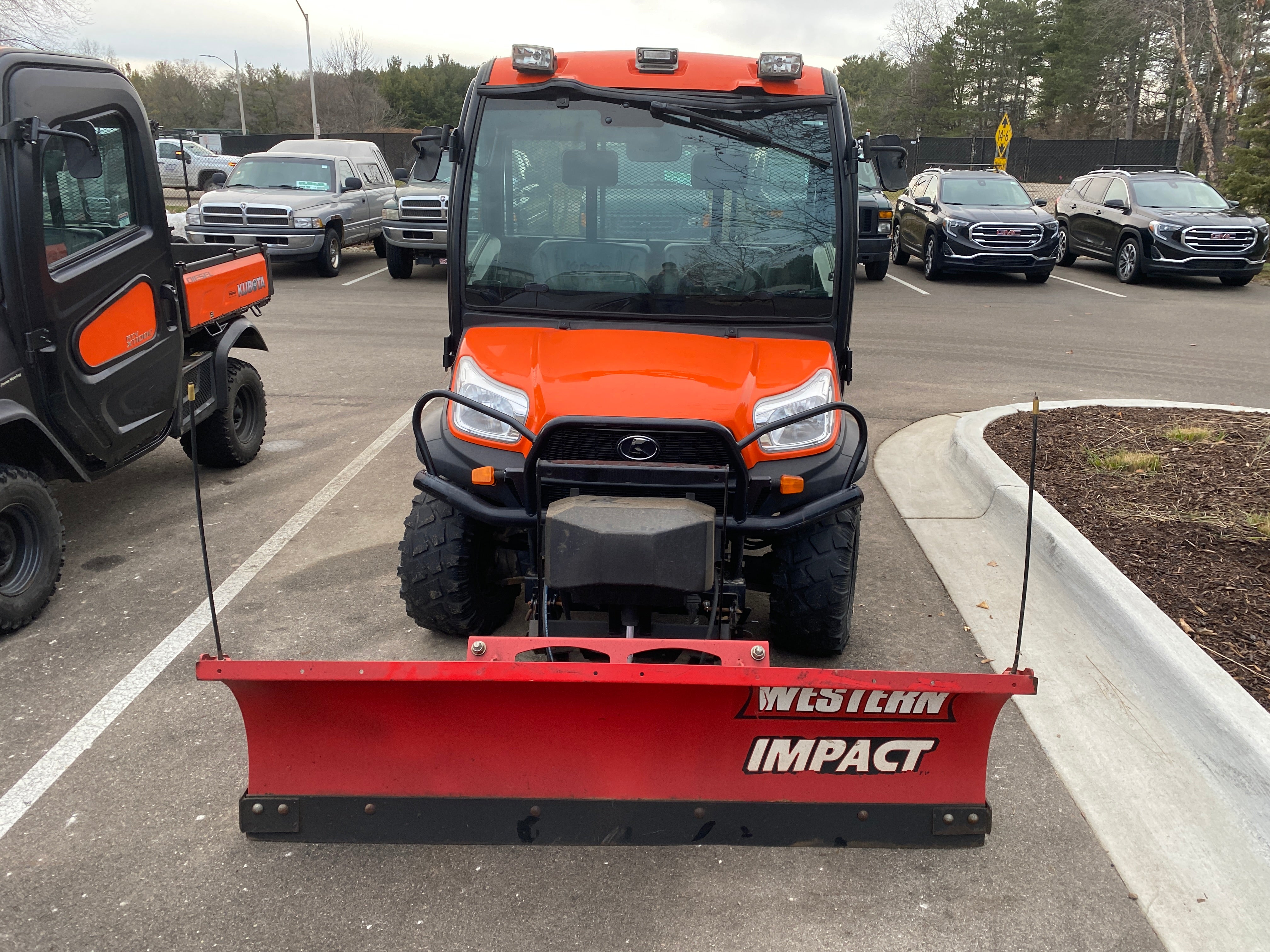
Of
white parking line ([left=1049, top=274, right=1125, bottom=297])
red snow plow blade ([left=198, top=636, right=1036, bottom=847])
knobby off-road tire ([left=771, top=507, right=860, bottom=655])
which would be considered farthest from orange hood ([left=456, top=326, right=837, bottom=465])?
white parking line ([left=1049, top=274, right=1125, bottom=297])

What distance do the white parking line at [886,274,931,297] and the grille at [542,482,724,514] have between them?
1344 centimetres

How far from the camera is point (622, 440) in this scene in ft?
11.5

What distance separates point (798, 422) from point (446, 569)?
1434 mm

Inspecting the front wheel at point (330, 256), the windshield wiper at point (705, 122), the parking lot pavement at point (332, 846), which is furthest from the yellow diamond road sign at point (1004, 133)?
the windshield wiper at point (705, 122)

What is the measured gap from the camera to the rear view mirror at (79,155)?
4.47m

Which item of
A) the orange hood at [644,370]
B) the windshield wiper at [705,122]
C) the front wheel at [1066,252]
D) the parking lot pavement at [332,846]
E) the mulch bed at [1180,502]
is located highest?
the windshield wiper at [705,122]

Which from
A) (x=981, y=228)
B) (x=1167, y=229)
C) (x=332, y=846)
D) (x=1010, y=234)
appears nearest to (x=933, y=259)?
(x=981, y=228)

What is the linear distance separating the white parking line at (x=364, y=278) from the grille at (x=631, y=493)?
1323 centimetres

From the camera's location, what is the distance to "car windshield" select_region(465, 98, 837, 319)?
4191 mm

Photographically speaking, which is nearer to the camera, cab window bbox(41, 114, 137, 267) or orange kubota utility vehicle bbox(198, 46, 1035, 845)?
orange kubota utility vehicle bbox(198, 46, 1035, 845)

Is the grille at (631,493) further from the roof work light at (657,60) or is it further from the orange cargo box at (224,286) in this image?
the orange cargo box at (224,286)

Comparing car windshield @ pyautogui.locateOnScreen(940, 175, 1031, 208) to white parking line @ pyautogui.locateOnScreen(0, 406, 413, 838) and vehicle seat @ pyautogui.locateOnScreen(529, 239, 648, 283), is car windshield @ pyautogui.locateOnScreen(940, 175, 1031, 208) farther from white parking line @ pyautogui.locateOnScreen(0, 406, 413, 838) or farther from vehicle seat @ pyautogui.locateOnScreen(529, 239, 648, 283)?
vehicle seat @ pyautogui.locateOnScreen(529, 239, 648, 283)

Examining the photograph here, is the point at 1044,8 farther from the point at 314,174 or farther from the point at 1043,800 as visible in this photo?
the point at 1043,800

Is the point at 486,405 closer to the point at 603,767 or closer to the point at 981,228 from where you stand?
the point at 603,767
